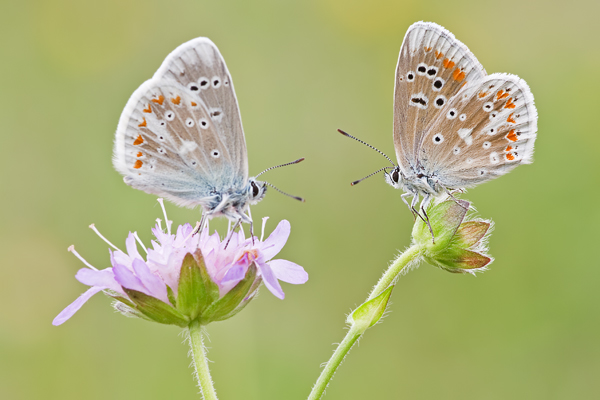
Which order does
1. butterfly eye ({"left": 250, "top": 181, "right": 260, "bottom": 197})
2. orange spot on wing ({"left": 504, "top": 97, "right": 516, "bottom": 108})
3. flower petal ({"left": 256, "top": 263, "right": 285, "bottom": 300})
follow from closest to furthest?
flower petal ({"left": 256, "top": 263, "right": 285, "bottom": 300}), butterfly eye ({"left": 250, "top": 181, "right": 260, "bottom": 197}), orange spot on wing ({"left": 504, "top": 97, "right": 516, "bottom": 108})

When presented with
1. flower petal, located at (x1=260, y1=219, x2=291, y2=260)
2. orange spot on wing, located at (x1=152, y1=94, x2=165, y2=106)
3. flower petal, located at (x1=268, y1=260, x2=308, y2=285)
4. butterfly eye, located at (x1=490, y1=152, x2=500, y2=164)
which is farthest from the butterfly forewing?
butterfly eye, located at (x1=490, y1=152, x2=500, y2=164)

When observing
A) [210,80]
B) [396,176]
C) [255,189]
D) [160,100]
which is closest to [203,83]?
[210,80]

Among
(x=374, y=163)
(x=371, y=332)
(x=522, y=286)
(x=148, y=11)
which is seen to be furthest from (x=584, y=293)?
(x=148, y=11)

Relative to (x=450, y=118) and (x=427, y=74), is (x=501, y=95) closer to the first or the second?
(x=450, y=118)

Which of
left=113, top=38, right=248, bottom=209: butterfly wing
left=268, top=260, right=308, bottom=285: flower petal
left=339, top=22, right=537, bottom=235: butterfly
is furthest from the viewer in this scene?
left=339, top=22, right=537, bottom=235: butterfly

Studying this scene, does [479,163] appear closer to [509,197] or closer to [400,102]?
[400,102]

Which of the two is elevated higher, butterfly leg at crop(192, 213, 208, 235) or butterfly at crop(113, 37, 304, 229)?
butterfly at crop(113, 37, 304, 229)

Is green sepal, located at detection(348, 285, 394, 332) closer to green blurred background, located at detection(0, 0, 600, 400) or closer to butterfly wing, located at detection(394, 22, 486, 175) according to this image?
butterfly wing, located at detection(394, 22, 486, 175)

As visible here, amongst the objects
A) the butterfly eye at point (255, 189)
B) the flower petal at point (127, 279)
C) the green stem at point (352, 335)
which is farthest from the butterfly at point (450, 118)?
the flower petal at point (127, 279)
